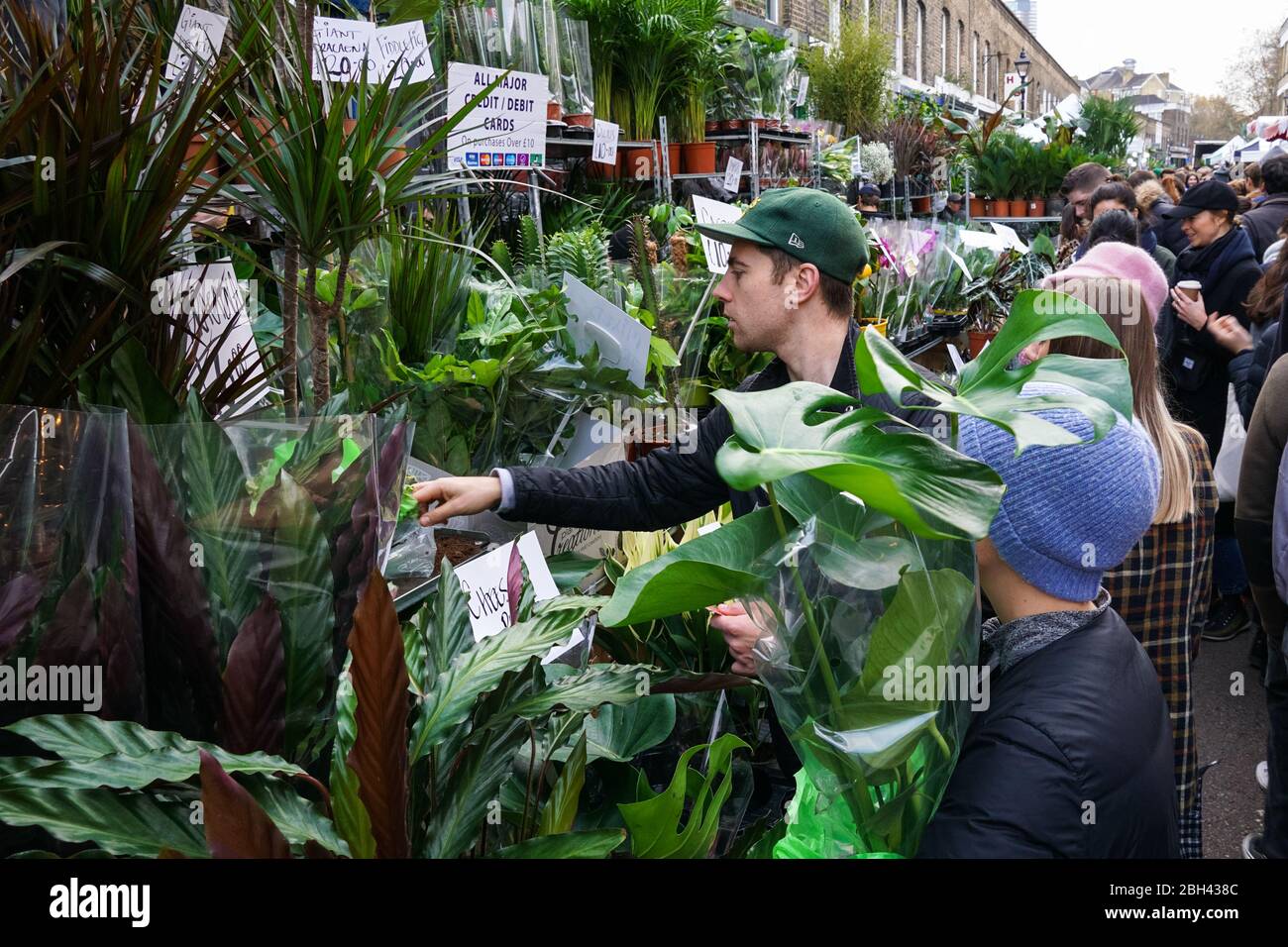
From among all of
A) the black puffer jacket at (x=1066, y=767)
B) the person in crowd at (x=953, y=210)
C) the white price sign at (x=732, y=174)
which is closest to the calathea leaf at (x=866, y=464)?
the black puffer jacket at (x=1066, y=767)

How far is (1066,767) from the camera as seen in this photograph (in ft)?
4.01

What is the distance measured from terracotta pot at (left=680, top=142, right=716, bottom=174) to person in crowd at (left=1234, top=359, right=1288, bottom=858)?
14.2ft

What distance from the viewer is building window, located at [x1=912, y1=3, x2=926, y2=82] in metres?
30.8

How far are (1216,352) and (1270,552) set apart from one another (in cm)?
287

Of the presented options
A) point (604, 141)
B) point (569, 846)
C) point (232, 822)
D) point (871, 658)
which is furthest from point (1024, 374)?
point (604, 141)

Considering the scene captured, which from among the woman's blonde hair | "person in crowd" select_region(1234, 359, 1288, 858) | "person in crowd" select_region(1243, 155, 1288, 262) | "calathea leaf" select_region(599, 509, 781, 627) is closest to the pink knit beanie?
the woman's blonde hair

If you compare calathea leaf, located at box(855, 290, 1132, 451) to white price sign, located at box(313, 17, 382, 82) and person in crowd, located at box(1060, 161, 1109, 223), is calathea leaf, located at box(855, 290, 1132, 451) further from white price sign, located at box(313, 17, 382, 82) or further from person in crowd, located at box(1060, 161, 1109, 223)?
person in crowd, located at box(1060, 161, 1109, 223)

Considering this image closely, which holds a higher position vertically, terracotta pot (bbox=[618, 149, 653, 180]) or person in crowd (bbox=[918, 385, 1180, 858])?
terracotta pot (bbox=[618, 149, 653, 180])

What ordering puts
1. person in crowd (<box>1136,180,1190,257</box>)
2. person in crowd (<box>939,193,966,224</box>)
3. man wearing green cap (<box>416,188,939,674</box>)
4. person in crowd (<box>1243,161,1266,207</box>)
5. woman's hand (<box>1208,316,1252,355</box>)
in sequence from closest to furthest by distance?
man wearing green cap (<box>416,188,939,674</box>)
woman's hand (<box>1208,316,1252,355</box>)
person in crowd (<box>1136,180,1190,257</box>)
person in crowd (<box>1243,161,1266,207</box>)
person in crowd (<box>939,193,966,224</box>)

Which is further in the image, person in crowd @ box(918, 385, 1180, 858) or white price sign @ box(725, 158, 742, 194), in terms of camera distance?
white price sign @ box(725, 158, 742, 194)

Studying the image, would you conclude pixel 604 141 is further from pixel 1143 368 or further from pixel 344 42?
pixel 1143 368

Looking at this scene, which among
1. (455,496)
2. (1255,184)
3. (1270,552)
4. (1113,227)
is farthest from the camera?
(1255,184)

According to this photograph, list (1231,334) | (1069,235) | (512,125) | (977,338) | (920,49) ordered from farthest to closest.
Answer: (920,49) → (1069,235) → (977,338) → (1231,334) → (512,125)
